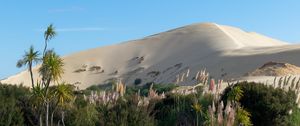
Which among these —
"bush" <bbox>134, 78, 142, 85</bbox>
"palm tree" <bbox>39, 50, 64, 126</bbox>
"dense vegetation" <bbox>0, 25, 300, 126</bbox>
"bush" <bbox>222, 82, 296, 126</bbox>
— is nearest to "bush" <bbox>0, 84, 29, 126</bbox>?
"dense vegetation" <bbox>0, 25, 300, 126</bbox>

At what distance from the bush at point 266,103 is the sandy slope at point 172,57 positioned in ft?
179

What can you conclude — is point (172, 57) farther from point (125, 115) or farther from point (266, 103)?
point (125, 115)

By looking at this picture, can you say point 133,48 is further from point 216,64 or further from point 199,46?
point 216,64

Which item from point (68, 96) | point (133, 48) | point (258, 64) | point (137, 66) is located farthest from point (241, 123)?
point (133, 48)

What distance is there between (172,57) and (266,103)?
300ft

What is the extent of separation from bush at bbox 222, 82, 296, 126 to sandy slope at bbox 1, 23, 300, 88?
5465 centimetres

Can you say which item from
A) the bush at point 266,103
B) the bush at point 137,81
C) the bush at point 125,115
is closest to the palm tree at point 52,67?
the bush at point 125,115

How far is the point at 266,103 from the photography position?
16.2 m

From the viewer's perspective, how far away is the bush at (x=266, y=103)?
52.8 feet

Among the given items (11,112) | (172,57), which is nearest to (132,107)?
(11,112)

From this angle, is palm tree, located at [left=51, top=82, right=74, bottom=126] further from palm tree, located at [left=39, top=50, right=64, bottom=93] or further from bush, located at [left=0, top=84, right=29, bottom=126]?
bush, located at [left=0, top=84, right=29, bottom=126]

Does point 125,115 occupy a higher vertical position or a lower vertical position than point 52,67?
lower

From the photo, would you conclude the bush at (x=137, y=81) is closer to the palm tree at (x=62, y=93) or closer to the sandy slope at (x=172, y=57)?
the sandy slope at (x=172, y=57)

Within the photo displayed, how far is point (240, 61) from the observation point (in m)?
78.0
